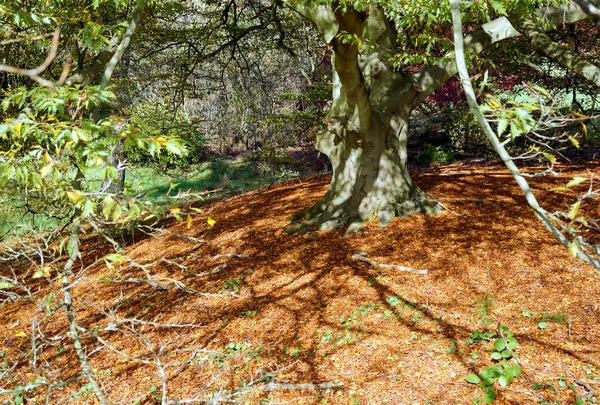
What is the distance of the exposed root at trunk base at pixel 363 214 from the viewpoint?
18.0ft

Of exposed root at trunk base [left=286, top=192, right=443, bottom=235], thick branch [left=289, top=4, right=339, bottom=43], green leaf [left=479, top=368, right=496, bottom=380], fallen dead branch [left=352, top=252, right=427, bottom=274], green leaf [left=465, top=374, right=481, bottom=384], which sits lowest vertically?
green leaf [left=465, top=374, right=481, bottom=384]

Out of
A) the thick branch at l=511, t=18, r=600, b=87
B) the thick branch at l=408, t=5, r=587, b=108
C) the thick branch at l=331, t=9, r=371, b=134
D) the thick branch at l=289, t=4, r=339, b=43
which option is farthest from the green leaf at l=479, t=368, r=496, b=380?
the thick branch at l=511, t=18, r=600, b=87

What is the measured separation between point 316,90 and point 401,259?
156 inches

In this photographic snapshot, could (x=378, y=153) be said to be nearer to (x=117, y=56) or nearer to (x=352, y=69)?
(x=352, y=69)

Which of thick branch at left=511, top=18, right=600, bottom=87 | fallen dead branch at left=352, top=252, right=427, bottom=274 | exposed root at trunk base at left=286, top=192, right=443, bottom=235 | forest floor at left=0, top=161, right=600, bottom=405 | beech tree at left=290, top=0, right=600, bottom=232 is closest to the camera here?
forest floor at left=0, top=161, right=600, bottom=405

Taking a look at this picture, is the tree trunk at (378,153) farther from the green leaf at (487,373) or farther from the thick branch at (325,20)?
the green leaf at (487,373)

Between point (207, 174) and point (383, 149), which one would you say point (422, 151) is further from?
point (207, 174)

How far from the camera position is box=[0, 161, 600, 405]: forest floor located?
9.50ft

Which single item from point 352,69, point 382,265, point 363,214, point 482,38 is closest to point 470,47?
point 482,38

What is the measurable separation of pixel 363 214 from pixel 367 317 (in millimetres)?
2068

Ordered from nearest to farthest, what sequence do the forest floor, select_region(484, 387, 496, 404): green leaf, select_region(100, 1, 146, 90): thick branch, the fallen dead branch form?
select_region(484, 387, 496, 404): green leaf, the forest floor, select_region(100, 1, 146, 90): thick branch, the fallen dead branch

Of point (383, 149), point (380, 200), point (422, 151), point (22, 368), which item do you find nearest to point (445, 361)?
point (380, 200)

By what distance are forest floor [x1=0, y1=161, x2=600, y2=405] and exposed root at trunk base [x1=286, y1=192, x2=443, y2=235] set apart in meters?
0.13

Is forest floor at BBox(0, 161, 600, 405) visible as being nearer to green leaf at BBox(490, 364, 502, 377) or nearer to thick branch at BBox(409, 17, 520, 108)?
green leaf at BBox(490, 364, 502, 377)
